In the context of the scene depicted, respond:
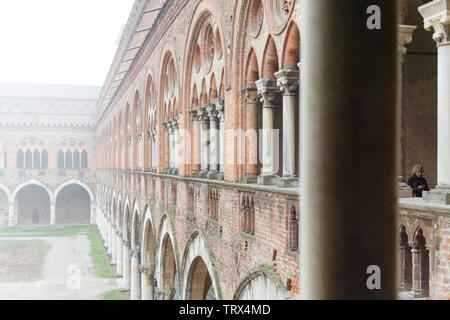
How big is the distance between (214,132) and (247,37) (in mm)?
2531

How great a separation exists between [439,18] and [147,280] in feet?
52.1

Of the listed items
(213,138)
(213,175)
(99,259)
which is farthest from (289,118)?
(99,259)

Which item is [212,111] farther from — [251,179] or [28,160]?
[28,160]

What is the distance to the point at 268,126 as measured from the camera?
248 inches

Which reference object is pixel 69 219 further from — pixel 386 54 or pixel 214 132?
pixel 386 54

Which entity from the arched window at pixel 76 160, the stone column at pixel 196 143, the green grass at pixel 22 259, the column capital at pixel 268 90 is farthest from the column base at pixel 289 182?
the arched window at pixel 76 160

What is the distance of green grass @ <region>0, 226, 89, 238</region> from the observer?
3686cm

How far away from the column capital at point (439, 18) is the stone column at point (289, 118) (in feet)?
7.58

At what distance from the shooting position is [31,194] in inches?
1710

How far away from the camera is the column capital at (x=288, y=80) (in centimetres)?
558

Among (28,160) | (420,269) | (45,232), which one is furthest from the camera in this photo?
(28,160)

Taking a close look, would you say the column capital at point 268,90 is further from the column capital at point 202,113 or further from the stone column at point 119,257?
the stone column at point 119,257

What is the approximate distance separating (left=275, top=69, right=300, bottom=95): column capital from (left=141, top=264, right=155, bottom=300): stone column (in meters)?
13.0

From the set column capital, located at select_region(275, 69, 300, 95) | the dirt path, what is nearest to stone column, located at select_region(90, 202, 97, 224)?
the dirt path
